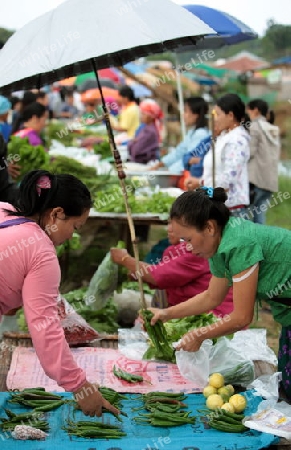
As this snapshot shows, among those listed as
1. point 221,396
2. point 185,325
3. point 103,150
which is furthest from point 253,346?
point 103,150

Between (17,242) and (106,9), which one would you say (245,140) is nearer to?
(106,9)

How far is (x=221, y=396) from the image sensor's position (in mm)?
3646

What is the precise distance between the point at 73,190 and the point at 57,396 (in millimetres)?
1269

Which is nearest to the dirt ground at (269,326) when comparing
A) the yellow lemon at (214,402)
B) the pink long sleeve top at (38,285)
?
the yellow lemon at (214,402)

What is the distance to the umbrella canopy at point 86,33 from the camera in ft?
11.8

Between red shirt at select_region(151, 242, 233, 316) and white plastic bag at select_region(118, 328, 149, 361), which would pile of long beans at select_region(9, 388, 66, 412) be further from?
red shirt at select_region(151, 242, 233, 316)

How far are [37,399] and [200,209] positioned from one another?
130cm

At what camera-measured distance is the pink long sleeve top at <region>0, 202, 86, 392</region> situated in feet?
8.93

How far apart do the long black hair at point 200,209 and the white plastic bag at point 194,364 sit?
944 mm

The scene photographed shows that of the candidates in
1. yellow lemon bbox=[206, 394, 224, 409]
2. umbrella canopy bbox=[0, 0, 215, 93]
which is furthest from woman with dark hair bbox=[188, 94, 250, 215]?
yellow lemon bbox=[206, 394, 224, 409]

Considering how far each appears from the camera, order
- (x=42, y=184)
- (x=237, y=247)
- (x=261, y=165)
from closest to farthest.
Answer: (x=42, y=184) → (x=237, y=247) → (x=261, y=165)

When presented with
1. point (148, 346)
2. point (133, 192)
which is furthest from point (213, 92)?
point (148, 346)

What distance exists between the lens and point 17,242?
9.02 ft

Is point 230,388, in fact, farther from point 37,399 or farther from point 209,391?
point 37,399
